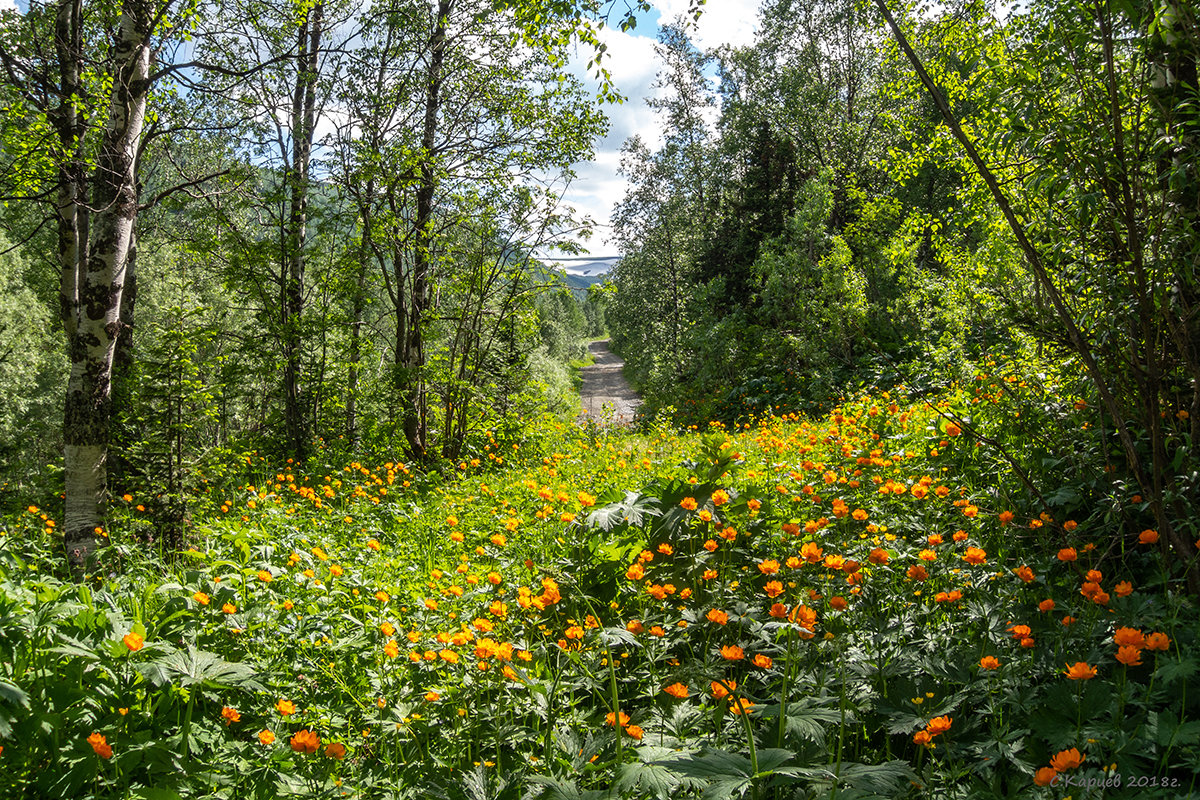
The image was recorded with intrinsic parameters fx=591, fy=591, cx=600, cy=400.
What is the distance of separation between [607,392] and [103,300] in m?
27.1

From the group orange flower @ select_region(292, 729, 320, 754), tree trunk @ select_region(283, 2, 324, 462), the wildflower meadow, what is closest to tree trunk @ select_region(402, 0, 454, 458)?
tree trunk @ select_region(283, 2, 324, 462)

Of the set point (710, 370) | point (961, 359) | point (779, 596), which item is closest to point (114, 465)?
point (779, 596)

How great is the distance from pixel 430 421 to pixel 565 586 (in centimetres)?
671

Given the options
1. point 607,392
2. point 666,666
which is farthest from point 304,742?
point 607,392

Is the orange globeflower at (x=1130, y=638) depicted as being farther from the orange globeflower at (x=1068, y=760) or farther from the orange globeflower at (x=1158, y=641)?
the orange globeflower at (x=1068, y=760)

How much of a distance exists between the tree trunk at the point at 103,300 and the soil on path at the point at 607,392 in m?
7.86

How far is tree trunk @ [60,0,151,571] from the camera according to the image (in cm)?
430

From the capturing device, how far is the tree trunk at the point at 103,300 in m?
4.30

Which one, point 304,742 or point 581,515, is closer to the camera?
point 304,742

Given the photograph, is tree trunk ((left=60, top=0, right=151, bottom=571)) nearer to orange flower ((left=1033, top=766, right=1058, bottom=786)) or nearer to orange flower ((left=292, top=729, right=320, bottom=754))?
orange flower ((left=292, top=729, right=320, bottom=754))

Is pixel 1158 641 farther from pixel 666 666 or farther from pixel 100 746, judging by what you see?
pixel 100 746

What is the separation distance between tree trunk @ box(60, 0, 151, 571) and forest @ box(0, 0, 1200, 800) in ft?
0.09

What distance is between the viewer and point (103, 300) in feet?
14.7

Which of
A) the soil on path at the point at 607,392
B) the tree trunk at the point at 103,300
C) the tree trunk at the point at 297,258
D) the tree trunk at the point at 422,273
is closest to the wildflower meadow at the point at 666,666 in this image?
the tree trunk at the point at 103,300
